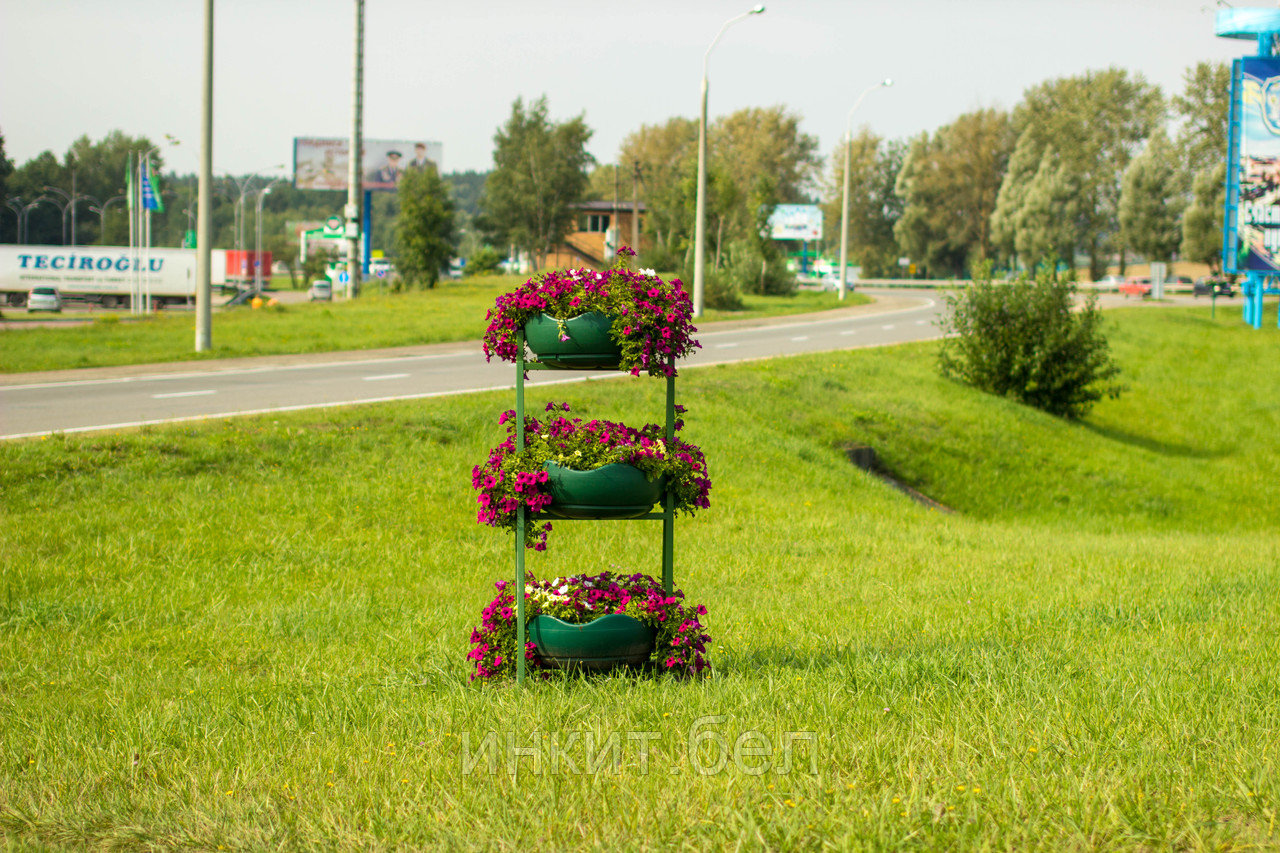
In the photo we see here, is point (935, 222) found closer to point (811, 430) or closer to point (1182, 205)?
point (1182, 205)

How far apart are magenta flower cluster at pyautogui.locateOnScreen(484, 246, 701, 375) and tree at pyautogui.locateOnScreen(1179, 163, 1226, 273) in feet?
259

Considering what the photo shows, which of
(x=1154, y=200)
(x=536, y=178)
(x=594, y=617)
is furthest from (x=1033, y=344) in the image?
(x=1154, y=200)

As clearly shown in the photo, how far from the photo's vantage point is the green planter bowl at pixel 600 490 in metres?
4.49

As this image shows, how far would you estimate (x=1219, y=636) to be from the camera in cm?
573

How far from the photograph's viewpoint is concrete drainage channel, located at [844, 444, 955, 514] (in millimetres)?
15137

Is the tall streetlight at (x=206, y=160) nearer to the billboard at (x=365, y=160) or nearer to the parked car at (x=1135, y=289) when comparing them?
the billboard at (x=365, y=160)

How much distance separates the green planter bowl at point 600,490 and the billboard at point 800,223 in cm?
8808

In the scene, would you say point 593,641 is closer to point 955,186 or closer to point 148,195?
point 148,195

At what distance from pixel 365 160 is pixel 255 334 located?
2165 inches

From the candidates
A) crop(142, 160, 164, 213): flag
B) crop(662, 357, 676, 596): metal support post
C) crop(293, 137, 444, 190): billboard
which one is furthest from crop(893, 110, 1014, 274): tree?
crop(662, 357, 676, 596): metal support post

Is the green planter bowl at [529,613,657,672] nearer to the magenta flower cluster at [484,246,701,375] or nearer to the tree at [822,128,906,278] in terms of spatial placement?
the magenta flower cluster at [484,246,701,375]

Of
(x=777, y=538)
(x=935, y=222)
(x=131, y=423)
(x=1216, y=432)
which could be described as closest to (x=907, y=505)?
(x=777, y=538)

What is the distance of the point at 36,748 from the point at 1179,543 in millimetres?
10530

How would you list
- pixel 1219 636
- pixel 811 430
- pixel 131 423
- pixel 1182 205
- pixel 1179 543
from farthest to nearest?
1. pixel 1182 205
2. pixel 811 430
3. pixel 131 423
4. pixel 1179 543
5. pixel 1219 636
